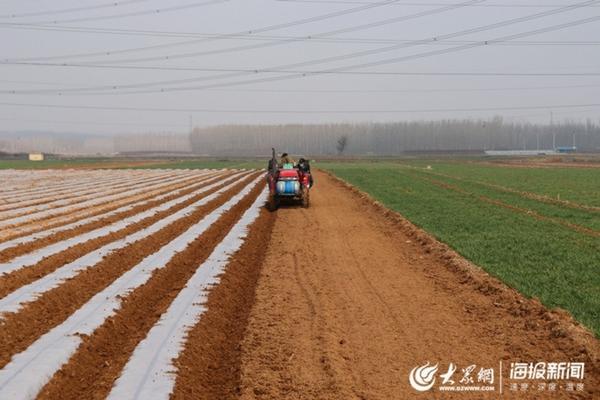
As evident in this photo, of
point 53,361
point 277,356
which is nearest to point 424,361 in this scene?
point 277,356

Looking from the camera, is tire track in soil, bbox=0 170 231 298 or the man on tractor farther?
the man on tractor

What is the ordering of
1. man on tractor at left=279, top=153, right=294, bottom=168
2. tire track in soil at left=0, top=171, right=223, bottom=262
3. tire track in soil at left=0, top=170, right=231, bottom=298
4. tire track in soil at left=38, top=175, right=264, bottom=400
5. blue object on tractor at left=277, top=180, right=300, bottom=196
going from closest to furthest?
1. tire track in soil at left=38, top=175, right=264, bottom=400
2. tire track in soil at left=0, top=170, right=231, bottom=298
3. tire track in soil at left=0, top=171, right=223, bottom=262
4. blue object on tractor at left=277, top=180, right=300, bottom=196
5. man on tractor at left=279, top=153, right=294, bottom=168

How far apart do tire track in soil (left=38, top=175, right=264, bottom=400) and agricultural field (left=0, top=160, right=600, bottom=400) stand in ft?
0.08

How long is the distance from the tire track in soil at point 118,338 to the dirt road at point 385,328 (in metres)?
1.37

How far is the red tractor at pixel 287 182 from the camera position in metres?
21.5

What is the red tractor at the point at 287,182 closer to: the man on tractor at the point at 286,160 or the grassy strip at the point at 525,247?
the man on tractor at the point at 286,160

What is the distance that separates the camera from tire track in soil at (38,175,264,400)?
5863mm

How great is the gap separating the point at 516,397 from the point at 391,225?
484 inches

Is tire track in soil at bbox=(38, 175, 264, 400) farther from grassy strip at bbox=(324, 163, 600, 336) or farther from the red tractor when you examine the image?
the red tractor

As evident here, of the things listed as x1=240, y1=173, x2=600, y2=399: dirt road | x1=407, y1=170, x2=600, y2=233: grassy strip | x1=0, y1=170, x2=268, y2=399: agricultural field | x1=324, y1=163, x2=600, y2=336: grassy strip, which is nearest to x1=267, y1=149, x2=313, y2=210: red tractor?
x1=0, y1=170, x2=268, y2=399: agricultural field

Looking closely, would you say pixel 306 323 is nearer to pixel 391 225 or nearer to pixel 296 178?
pixel 391 225

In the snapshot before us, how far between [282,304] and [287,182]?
12.7 metres

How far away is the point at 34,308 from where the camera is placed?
8492 millimetres

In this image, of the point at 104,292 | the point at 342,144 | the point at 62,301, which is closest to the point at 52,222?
the point at 104,292
